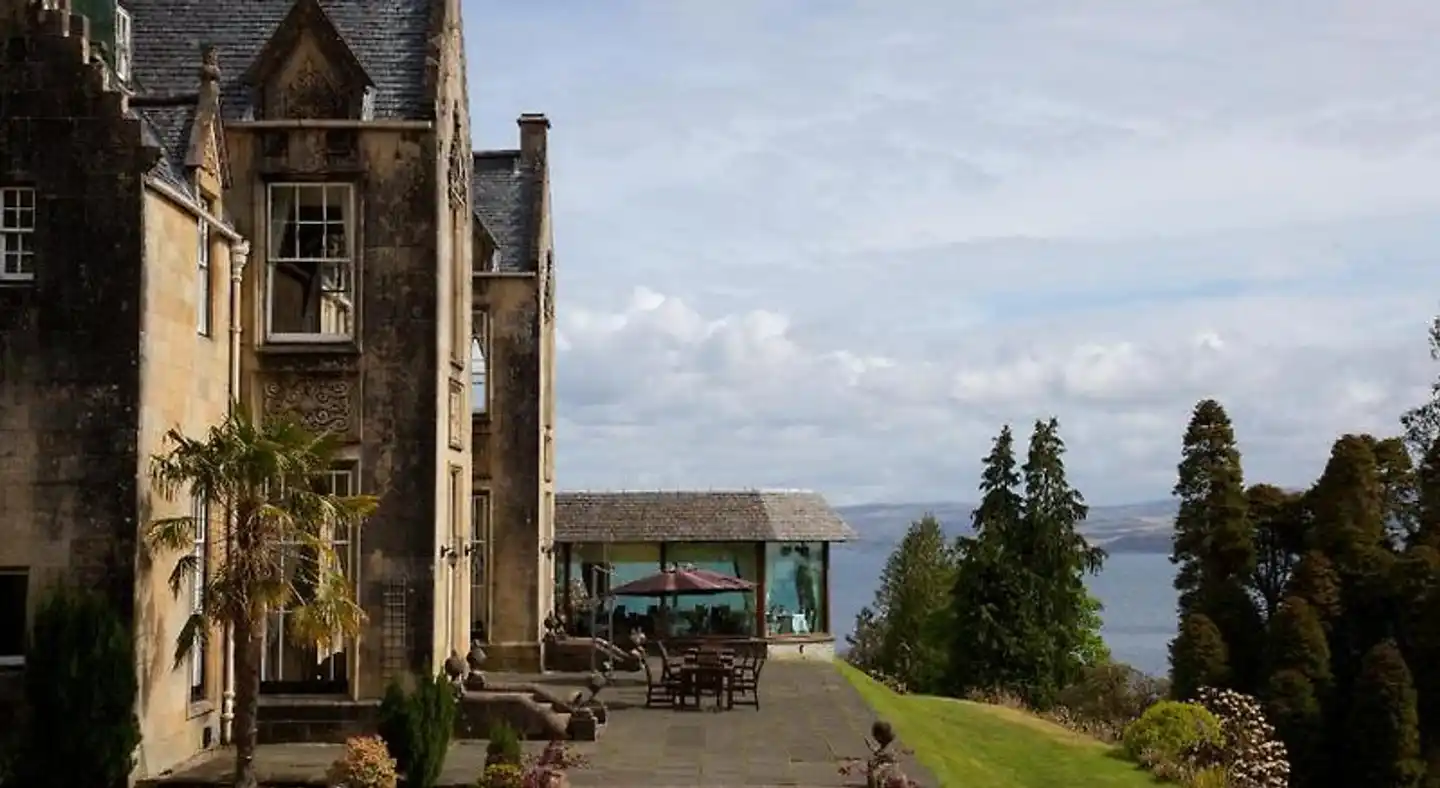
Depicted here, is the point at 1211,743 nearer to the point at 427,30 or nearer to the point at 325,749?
the point at 325,749

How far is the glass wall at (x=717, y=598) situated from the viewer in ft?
152

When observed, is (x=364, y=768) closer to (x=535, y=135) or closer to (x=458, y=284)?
(x=458, y=284)

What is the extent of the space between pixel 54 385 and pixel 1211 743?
21.9 m

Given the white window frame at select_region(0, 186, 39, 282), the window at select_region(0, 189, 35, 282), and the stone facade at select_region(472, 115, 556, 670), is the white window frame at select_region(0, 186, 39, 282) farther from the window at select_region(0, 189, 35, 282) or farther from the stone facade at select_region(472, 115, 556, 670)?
the stone facade at select_region(472, 115, 556, 670)

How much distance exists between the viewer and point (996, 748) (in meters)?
31.8

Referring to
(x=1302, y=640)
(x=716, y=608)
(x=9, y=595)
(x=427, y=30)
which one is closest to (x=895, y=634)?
(x=716, y=608)

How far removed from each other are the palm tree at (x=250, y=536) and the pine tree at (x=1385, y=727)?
90.4 feet

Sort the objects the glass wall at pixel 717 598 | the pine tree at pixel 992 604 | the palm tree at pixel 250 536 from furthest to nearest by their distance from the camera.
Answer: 1. the pine tree at pixel 992 604
2. the glass wall at pixel 717 598
3. the palm tree at pixel 250 536

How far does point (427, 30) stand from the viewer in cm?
2531

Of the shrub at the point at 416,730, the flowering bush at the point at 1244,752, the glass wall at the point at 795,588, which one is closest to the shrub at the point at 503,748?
the shrub at the point at 416,730

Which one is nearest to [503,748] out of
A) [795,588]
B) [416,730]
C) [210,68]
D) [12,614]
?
[416,730]

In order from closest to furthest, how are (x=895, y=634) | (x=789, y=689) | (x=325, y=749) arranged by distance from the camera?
(x=325, y=749), (x=789, y=689), (x=895, y=634)

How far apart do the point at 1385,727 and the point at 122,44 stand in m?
30.8

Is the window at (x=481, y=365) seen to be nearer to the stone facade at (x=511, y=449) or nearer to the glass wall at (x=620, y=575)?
the stone facade at (x=511, y=449)
